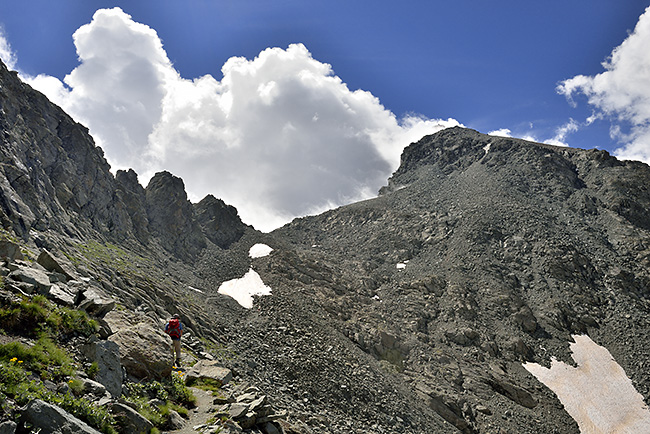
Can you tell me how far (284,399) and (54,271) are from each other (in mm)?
17210

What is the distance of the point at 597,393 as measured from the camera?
5419cm

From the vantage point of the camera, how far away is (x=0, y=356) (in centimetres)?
945

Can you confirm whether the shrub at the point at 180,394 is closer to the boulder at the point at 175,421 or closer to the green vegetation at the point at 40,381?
the boulder at the point at 175,421

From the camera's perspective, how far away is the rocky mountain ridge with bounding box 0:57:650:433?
35.2 meters

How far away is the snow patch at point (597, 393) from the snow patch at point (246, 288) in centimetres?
4114

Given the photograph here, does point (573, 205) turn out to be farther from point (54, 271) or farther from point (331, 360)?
point (54, 271)

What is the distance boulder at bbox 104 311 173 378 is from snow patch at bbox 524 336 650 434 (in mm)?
54504

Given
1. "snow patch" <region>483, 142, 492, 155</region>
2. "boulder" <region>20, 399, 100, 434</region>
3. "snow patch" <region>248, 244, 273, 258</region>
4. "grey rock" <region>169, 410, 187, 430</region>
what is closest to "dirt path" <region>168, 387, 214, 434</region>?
"grey rock" <region>169, 410, 187, 430</region>

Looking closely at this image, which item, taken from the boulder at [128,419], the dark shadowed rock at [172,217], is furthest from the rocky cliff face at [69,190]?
the boulder at [128,419]

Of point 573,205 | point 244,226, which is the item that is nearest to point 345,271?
point 244,226

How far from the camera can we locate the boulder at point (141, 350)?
14359 millimetres

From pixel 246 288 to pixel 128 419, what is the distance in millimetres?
52325

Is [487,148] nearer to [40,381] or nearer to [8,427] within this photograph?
[40,381]

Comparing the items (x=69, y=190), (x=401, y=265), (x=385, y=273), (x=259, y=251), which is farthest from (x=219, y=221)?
(x=69, y=190)
